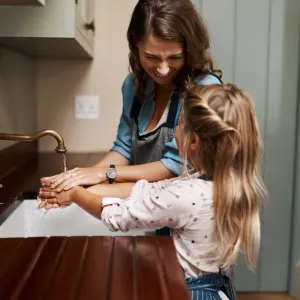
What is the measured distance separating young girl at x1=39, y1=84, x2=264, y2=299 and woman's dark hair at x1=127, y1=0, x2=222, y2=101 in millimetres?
290

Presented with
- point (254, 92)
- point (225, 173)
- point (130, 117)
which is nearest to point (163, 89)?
point (130, 117)

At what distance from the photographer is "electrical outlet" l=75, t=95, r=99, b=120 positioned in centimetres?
214

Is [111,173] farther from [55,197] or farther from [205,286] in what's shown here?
[205,286]

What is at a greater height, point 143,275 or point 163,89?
point 163,89

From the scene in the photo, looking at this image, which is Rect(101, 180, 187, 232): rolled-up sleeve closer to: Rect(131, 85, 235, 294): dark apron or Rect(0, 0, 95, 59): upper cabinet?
Rect(131, 85, 235, 294): dark apron

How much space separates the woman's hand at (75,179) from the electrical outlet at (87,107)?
Result: 898 mm

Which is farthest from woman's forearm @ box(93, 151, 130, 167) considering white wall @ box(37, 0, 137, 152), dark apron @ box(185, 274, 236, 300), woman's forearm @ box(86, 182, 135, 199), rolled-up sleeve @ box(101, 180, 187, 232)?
white wall @ box(37, 0, 137, 152)

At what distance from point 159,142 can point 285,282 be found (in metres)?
1.31

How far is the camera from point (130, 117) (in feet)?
4.75

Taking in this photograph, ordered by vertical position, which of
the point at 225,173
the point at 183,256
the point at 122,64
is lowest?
the point at 183,256

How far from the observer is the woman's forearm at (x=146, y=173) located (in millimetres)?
1275

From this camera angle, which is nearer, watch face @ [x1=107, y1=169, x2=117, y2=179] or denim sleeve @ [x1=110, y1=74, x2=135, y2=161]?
watch face @ [x1=107, y1=169, x2=117, y2=179]

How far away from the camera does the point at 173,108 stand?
4.24 feet

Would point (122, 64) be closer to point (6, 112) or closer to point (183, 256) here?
point (6, 112)
